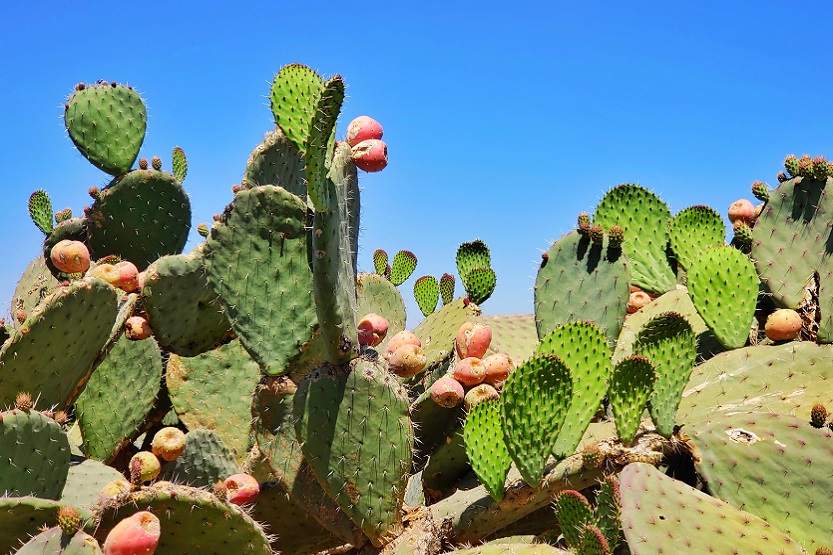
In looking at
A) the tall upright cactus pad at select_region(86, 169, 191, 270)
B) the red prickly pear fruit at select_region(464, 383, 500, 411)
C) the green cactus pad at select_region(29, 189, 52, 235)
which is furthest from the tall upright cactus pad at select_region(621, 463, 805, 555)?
the green cactus pad at select_region(29, 189, 52, 235)

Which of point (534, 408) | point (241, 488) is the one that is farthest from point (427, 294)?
point (534, 408)

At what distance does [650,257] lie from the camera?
4.00 metres

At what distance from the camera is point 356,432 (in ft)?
8.89

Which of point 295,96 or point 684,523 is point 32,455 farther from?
point 684,523

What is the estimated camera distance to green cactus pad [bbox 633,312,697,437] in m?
2.79

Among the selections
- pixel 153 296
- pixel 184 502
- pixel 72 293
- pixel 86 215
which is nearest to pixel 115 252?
pixel 86 215

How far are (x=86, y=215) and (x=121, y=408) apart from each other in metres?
1.49

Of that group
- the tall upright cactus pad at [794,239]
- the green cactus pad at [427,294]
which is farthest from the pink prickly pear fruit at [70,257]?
the tall upright cactus pad at [794,239]

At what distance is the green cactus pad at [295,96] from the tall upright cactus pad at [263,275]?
30 cm

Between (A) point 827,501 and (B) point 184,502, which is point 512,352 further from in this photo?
(B) point 184,502

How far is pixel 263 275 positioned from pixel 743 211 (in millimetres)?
2467

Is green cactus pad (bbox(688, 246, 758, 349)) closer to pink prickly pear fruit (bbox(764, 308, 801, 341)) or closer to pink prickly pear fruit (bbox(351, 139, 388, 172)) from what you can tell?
pink prickly pear fruit (bbox(764, 308, 801, 341))

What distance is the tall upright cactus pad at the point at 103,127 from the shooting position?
450 cm

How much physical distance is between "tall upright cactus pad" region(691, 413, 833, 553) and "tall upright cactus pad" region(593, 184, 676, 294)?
1282mm
